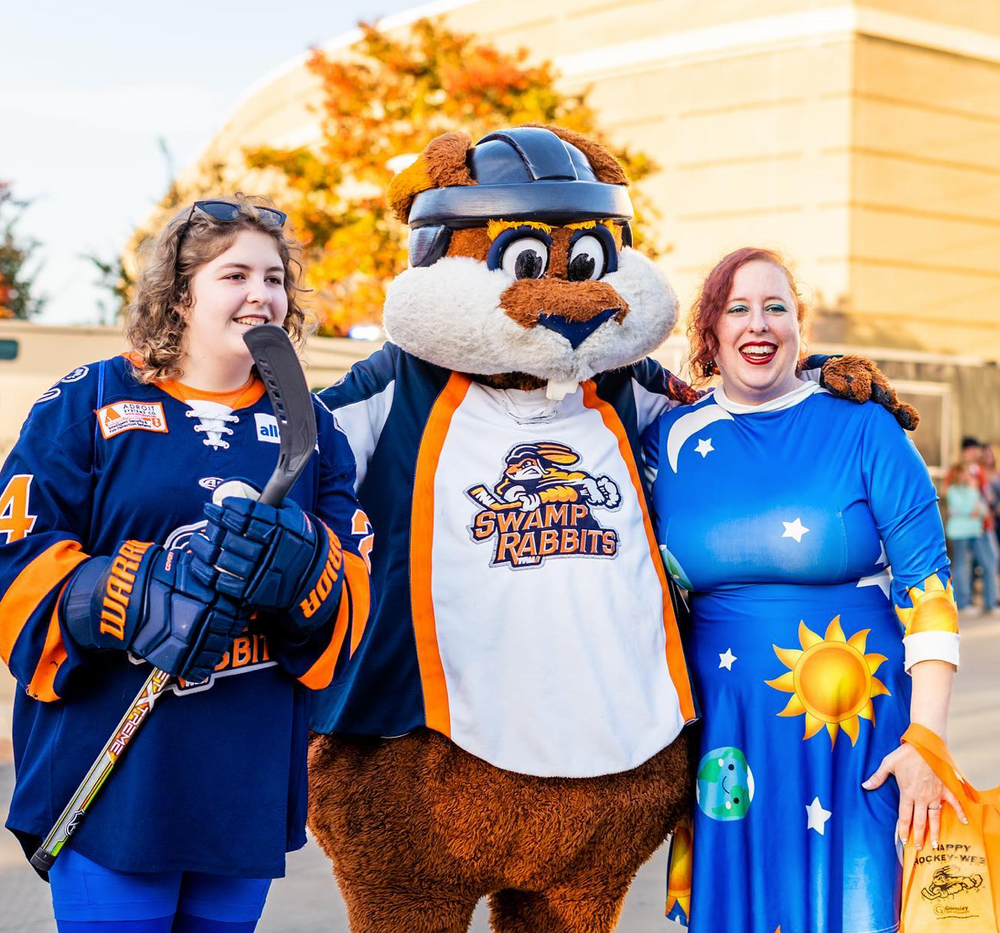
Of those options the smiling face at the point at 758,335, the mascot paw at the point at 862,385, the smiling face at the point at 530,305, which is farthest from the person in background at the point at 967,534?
the smiling face at the point at 530,305

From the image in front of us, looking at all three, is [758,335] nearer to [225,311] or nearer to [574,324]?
[574,324]

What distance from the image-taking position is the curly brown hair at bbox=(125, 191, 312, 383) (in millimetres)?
2018

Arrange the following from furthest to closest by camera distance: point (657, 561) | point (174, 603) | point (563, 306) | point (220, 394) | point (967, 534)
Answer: point (967, 534)
point (657, 561)
point (563, 306)
point (220, 394)
point (174, 603)

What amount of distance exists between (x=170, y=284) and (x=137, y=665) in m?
0.62

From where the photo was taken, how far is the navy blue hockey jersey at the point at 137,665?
1.88 meters

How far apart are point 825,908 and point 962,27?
17084 millimetres

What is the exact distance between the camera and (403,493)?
2.60 metres

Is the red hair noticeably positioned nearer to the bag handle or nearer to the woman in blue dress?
the woman in blue dress

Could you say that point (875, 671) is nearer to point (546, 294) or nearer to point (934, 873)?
point (934, 873)

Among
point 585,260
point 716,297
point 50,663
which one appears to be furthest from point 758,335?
point 50,663

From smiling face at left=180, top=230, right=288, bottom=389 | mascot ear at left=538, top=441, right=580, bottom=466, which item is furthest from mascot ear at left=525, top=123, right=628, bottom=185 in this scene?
smiling face at left=180, top=230, right=288, bottom=389

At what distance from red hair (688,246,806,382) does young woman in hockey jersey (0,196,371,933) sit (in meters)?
1.09

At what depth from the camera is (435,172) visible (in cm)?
271

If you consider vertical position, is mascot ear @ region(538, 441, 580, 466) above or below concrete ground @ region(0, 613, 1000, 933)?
above
